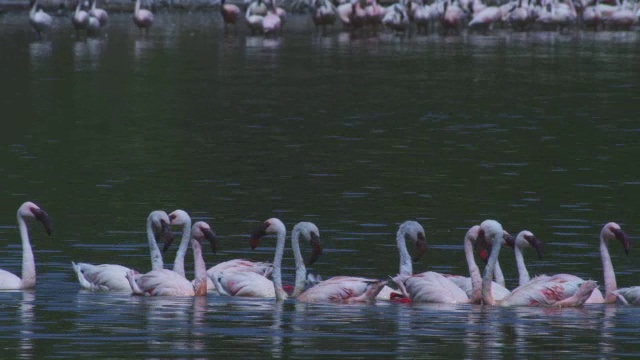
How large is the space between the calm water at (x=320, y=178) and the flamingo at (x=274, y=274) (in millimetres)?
250

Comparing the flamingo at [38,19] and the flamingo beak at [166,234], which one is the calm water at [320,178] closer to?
the flamingo beak at [166,234]

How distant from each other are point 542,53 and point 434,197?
3042 centimetres

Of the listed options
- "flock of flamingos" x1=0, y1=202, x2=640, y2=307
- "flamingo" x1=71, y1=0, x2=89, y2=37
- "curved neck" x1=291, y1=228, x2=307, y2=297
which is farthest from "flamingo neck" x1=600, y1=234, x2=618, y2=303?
"flamingo" x1=71, y1=0, x2=89, y2=37

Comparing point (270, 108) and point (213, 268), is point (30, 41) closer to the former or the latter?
point (270, 108)

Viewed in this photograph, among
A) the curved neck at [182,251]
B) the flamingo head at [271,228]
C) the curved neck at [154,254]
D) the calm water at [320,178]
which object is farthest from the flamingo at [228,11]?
the flamingo head at [271,228]

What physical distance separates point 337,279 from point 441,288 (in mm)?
999

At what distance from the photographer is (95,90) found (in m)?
39.5

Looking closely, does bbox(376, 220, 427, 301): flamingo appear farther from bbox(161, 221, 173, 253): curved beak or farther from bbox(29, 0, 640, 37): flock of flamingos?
bbox(29, 0, 640, 37): flock of flamingos

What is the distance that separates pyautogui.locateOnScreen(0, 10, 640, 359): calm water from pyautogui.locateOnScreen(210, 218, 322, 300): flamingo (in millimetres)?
250

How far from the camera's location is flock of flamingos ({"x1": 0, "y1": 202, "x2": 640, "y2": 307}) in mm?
16250

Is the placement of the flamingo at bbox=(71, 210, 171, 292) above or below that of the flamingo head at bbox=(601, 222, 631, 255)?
below

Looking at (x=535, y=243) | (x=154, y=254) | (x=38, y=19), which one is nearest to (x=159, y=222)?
(x=154, y=254)

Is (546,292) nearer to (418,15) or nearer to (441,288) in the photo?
(441,288)

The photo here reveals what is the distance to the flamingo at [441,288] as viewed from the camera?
53.8 feet
